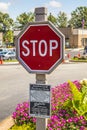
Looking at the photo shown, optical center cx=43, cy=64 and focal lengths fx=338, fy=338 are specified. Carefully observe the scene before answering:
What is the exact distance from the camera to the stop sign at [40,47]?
337cm

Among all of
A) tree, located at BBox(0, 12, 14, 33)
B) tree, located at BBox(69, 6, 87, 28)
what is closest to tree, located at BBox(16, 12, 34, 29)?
tree, located at BBox(0, 12, 14, 33)

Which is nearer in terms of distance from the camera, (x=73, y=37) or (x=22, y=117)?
(x=22, y=117)

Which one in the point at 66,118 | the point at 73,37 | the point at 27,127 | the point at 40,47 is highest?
the point at 73,37

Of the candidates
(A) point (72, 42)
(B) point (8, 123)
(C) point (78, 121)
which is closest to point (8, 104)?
(B) point (8, 123)

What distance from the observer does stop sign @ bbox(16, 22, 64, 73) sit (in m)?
3.37

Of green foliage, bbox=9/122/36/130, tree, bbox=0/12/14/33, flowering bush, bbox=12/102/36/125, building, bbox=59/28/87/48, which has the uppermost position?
tree, bbox=0/12/14/33

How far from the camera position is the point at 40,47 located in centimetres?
340

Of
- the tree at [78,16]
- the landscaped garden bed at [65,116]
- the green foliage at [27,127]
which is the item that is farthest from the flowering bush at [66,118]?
the tree at [78,16]

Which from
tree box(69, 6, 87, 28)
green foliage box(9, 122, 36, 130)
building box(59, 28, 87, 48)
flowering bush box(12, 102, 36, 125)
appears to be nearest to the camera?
green foliage box(9, 122, 36, 130)

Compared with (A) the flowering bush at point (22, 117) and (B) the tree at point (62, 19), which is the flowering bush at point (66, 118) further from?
(B) the tree at point (62, 19)

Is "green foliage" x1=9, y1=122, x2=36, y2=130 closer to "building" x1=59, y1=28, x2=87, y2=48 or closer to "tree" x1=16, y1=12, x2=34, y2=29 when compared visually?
"building" x1=59, y1=28, x2=87, y2=48

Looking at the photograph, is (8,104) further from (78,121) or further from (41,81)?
(41,81)

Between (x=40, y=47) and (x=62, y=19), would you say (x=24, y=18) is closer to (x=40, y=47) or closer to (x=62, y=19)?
(x=62, y=19)

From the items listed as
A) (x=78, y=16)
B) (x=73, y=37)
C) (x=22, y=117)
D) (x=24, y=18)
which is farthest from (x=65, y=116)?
(x=78, y=16)
